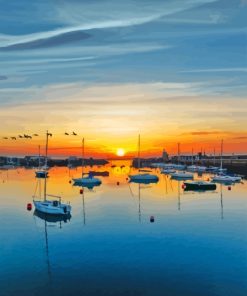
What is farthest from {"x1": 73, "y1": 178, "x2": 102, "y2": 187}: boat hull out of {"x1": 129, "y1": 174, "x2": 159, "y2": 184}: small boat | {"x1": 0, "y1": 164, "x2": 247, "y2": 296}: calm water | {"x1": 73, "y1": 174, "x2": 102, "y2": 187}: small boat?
{"x1": 0, "y1": 164, "x2": 247, "y2": 296}: calm water

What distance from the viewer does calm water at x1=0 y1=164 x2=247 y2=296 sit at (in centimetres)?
3319

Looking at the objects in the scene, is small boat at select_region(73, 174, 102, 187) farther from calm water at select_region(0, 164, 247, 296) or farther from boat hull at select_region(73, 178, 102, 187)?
calm water at select_region(0, 164, 247, 296)

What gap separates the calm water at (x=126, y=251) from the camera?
3319cm

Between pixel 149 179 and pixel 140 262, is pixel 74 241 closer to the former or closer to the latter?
pixel 140 262

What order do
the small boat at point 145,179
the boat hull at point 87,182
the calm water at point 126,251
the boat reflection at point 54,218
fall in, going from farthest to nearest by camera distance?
1. the small boat at point 145,179
2. the boat hull at point 87,182
3. the boat reflection at point 54,218
4. the calm water at point 126,251

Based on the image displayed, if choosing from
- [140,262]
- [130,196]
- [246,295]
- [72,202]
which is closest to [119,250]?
[140,262]

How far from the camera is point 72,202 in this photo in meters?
83.9

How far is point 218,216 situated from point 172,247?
23.5 m

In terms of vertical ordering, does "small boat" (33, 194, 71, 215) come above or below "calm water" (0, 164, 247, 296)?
above

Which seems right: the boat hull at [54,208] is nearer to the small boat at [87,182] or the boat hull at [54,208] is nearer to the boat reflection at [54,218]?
the boat reflection at [54,218]

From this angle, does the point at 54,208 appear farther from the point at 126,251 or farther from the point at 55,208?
the point at 126,251

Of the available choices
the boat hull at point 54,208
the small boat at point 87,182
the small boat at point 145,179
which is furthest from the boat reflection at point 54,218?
the small boat at point 145,179

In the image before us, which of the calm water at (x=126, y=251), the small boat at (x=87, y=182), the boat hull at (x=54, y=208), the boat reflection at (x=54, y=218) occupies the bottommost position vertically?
the calm water at (x=126, y=251)

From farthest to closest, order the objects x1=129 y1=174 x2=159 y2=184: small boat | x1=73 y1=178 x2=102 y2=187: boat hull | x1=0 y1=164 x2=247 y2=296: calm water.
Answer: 1. x1=129 y1=174 x2=159 y2=184: small boat
2. x1=73 y1=178 x2=102 y2=187: boat hull
3. x1=0 y1=164 x2=247 y2=296: calm water
